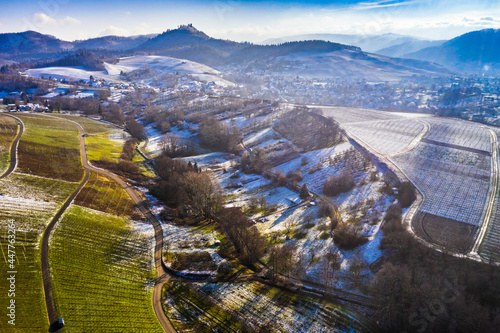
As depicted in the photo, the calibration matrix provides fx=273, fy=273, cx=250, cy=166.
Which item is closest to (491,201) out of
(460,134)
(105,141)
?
(460,134)

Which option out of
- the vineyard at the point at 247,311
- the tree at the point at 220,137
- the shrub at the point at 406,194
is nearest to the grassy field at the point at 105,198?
the vineyard at the point at 247,311

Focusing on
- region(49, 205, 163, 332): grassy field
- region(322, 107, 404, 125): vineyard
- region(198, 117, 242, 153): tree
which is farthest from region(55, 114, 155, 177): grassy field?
region(322, 107, 404, 125): vineyard

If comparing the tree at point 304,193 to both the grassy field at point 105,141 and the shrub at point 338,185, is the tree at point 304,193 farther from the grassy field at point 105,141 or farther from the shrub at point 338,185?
the grassy field at point 105,141

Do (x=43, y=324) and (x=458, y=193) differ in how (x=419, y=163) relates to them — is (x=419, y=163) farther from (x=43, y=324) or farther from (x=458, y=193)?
(x=43, y=324)

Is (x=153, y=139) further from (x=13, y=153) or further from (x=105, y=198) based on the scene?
(x=105, y=198)

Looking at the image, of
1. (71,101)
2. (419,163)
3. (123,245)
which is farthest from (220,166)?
(71,101)

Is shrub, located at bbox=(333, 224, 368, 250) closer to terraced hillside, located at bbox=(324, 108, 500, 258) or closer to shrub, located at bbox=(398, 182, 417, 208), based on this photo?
terraced hillside, located at bbox=(324, 108, 500, 258)
